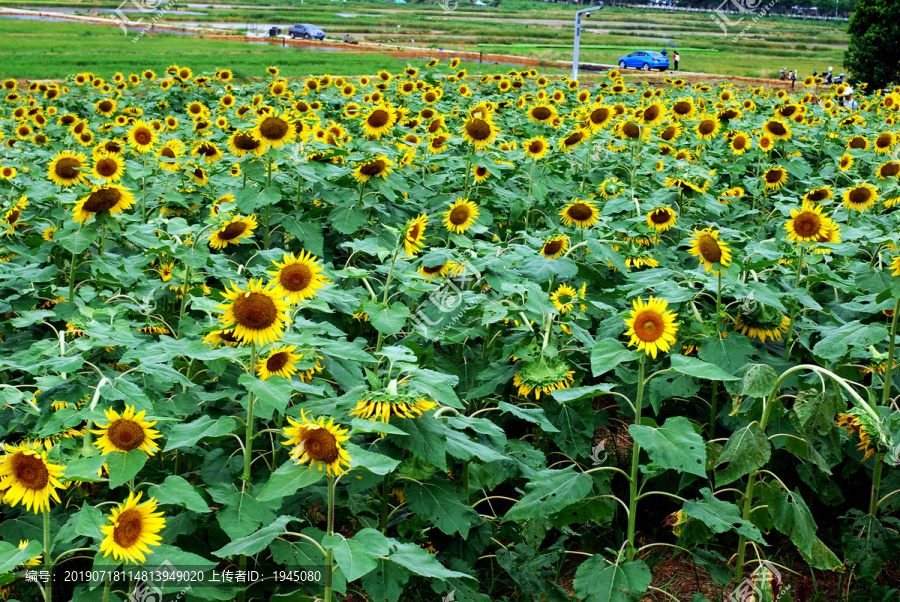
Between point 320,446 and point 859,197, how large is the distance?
428 centimetres

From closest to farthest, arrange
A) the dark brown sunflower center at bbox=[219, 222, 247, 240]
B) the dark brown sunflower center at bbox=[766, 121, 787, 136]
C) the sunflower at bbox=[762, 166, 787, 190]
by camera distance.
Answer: the dark brown sunflower center at bbox=[219, 222, 247, 240] → the sunflower at bbox=[762, 166, 787, 190] → the dark brown sunflower center at bbox=[766, 121, 787, 136]

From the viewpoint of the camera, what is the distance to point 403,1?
423ft

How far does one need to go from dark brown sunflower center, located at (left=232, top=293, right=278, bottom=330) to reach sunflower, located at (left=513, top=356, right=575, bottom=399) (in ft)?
3.57

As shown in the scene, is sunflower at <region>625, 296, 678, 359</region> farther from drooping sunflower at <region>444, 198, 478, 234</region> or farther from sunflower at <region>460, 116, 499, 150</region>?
sunflower at <region>460, 116, 499, 150</region>

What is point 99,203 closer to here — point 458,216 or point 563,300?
point 458,216

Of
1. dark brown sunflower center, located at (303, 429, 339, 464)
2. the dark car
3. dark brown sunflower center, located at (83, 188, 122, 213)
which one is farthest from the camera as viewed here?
the dark car

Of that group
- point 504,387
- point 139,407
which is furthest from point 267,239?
point 139,407

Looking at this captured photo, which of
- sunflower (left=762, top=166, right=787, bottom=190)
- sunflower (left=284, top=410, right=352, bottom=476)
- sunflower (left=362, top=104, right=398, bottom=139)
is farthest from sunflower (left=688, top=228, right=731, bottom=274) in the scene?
sunflower (left=762, top=166, right=787, bottom=190)

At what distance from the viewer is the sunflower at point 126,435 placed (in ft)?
7.68

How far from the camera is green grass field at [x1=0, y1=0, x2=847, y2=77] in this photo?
36.0 m

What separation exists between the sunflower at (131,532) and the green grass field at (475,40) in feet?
91.3

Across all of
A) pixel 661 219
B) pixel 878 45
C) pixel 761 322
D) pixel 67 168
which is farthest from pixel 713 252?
pixel 878 45

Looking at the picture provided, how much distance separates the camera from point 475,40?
222ft

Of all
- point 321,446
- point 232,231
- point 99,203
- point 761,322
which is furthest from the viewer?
point 232,231
